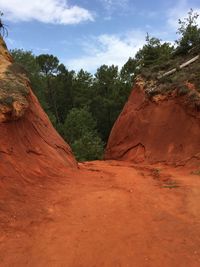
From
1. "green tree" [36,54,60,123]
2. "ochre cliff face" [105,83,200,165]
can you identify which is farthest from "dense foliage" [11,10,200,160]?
"ochre cliff face" [105,83,200,165]

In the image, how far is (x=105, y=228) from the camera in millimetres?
6918

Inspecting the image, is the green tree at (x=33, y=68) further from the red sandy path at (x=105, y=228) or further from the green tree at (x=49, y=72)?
the red sandy path at (x=105, y=228)

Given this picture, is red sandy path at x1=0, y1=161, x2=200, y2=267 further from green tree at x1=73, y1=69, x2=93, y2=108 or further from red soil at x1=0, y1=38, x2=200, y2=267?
green tree at x1=73, y1=69, x2=93, y2=108

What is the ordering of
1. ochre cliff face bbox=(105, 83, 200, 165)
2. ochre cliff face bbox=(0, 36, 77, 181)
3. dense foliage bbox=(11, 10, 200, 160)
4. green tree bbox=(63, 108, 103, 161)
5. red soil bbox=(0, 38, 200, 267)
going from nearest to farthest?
red soil bbox=(0, 38, 200, 267) < ochre cliff face bbox=(0, 36, 77, 181) < ochre cliff face bbox=(105, 83, 200, 165) < green tree bbox=(63, 108, 103, 161) < dense foliage bbox=(11, 10, 200, 160)

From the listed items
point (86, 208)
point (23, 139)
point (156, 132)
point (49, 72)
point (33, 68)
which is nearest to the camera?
point (86, 208)

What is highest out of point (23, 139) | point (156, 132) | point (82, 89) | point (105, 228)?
point (82, 89)

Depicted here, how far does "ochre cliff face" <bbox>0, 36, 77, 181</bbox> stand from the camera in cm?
960

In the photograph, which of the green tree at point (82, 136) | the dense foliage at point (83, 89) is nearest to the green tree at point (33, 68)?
the dense foliage at point (83, 89)

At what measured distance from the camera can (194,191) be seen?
31.0 feet

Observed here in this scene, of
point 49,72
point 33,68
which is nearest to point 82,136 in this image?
point 33,68

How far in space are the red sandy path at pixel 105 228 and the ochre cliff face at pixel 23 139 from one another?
823mm

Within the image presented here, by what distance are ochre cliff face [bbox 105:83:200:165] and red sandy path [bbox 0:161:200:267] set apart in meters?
4.82

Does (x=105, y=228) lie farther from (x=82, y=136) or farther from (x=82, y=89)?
(x=82, y=89)

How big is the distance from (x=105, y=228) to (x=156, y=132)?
1050cm
